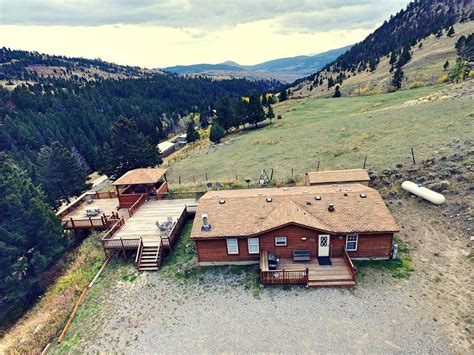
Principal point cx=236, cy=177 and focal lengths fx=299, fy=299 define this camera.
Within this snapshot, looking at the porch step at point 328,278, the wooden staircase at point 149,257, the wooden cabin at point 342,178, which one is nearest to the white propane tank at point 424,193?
the wooden cabin at point 342,178

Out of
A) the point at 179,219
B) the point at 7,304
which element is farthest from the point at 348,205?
the point at 7,304

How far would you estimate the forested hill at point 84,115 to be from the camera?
217 feet

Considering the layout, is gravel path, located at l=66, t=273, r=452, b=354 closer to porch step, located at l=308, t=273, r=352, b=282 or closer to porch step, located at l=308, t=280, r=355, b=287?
porch step, located at l=308, t=280, r=355, b=287

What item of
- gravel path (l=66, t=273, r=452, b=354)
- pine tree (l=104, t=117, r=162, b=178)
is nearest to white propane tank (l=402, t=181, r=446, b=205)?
gravel path (l=66, t=273, r=452, b=354)

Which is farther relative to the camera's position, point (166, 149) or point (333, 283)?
point (166, 149)

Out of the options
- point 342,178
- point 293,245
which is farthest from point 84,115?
point 293,245

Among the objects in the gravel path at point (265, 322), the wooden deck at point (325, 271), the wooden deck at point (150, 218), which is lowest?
the gravel path at point (265, 322)

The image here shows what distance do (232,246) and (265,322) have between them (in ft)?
17.9

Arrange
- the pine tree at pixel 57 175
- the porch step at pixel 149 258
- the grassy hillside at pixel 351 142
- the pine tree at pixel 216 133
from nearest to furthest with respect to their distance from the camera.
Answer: the porch step at pixel 149 258 < the grassy hillside at pixel 351 142 < the pine tree at pixel 57 175 < the pine tree at pixel 216 133

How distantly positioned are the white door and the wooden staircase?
10736 mm

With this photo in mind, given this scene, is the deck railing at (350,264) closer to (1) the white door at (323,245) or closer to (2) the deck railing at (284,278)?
(1) the white door at (323,245)

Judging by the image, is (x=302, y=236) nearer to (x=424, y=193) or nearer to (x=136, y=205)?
(x=424, y=193)

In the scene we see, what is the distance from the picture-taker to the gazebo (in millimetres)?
27141

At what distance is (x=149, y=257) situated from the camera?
2062cm
